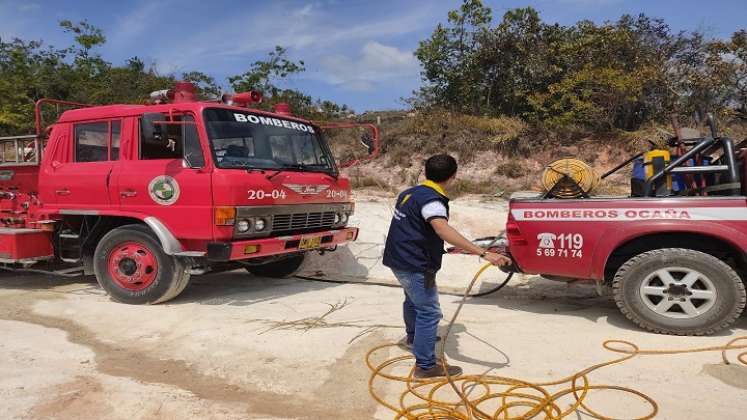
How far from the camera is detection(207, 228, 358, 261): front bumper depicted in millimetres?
5500

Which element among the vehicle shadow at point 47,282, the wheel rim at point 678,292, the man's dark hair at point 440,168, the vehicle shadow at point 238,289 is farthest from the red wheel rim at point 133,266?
the wheel rim at point 678,292

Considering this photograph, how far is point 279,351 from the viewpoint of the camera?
14.5 ft

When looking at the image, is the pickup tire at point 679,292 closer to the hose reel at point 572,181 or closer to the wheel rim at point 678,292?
the wheel rim at point 678,292

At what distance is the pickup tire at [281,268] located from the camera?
7.75 m

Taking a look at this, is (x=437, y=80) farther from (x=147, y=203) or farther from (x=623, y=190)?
(x=147, y=203)

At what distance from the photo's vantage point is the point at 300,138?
6.78 m

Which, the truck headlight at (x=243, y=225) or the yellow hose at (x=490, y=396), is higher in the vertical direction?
the truck headlight at (x=243, y=225)

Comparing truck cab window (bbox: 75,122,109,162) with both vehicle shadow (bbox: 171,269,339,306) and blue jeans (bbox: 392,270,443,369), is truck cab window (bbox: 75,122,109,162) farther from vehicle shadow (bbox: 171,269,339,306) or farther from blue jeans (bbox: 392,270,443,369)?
blue jeans (bbox: 392,270,443,369)

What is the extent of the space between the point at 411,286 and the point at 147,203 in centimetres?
360

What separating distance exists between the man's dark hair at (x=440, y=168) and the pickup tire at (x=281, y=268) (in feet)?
14.2

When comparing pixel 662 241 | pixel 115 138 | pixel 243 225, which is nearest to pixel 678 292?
pixel 662 241

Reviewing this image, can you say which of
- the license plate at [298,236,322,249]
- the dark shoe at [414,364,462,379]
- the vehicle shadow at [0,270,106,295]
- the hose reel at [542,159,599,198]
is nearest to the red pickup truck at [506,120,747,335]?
the hose reel at [542,159,599,198]

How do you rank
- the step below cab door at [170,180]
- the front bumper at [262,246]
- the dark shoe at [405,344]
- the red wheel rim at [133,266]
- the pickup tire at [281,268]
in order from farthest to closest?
the pickup tire at [281,268]
the red wheel rim at [133,266]
the step below cab door at [170,180]
the front bumper at [262,246]
the dark shoe at [405,344]

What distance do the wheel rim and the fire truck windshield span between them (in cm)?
394
